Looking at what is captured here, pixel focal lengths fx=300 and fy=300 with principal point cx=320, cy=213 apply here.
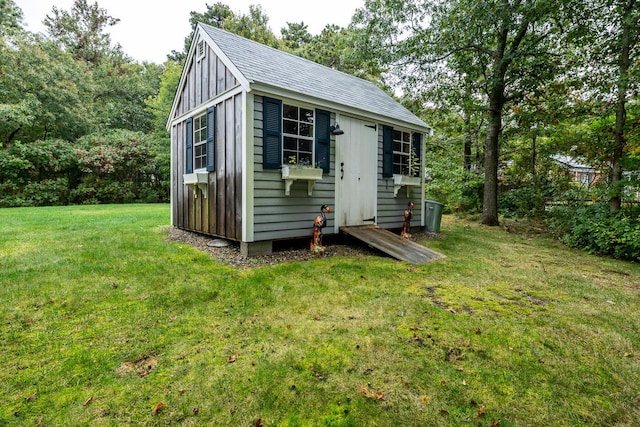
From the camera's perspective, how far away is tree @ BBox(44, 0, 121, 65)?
19594mm

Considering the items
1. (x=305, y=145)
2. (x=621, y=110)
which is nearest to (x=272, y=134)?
(x=305, y=145)

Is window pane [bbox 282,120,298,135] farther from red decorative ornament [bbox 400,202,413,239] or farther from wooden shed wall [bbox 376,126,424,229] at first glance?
red decorative ornament [bbox 400,202,413,239]

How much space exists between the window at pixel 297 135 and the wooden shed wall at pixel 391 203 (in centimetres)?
190

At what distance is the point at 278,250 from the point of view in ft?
17.5

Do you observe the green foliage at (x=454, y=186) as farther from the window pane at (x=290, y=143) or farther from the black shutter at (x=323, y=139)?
the window pane at (x=290, y=143)

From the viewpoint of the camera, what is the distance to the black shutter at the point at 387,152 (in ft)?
21.9

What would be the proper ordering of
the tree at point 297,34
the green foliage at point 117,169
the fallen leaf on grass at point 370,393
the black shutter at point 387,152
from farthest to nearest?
the tree at point 297,34, the green foliage at point 117,169, the black shutter at point 387,152, the fallen leaf on grass at point 370,393

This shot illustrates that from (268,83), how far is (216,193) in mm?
2135

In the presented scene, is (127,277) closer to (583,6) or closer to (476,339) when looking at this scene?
(476,339)

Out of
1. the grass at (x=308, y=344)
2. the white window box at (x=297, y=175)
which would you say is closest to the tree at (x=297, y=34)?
the white window box at (x=297, y=175)

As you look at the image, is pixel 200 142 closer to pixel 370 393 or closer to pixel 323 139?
pixel 323 139

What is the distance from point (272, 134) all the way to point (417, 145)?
4.19 meters

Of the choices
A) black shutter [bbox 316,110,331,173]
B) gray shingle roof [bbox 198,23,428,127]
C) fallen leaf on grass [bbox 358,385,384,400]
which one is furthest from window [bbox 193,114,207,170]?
fallen leaf on grass [bbox 358,385,384,400]

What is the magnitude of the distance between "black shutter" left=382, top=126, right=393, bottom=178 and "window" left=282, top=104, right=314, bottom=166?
1983mm
